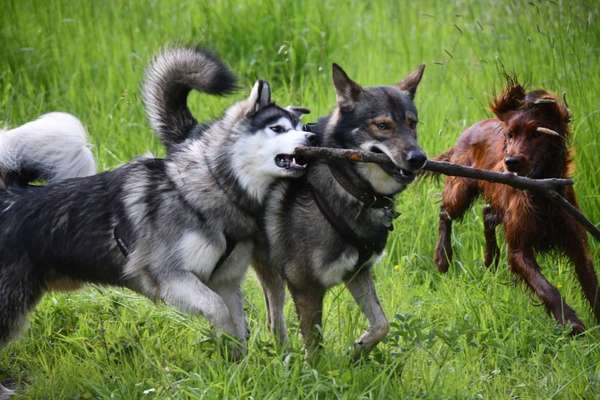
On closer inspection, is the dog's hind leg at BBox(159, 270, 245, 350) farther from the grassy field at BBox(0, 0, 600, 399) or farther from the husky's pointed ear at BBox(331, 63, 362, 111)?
the husky's pointed ear at BBox(331, 63, 362, 111)

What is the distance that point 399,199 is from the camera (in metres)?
6.61

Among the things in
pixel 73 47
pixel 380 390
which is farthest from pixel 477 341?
pixel 73 47

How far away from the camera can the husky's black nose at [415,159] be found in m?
4.31

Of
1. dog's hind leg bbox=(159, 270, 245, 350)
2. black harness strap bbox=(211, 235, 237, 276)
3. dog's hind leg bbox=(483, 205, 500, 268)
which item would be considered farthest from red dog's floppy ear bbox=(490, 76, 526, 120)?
dog's hind leg bbox=(159, 270, 245, 350)

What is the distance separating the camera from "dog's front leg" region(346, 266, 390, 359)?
4.58 metres

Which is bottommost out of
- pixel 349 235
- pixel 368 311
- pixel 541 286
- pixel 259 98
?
pixel 541 286

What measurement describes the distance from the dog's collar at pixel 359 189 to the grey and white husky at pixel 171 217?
8.7 inches

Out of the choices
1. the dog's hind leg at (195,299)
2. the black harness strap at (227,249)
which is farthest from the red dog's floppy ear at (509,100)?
the dog's hind leg at (195,299)

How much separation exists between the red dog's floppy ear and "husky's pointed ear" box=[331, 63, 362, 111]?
1.30m

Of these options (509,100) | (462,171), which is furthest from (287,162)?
(509,100)

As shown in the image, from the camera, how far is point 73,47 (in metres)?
8.71

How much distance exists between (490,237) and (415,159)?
1963mm

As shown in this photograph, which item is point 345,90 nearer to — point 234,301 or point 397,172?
point 397,172

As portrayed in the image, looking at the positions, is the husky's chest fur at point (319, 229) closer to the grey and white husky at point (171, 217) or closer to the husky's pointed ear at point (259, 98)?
the grey and white husky at point (171, 217)
